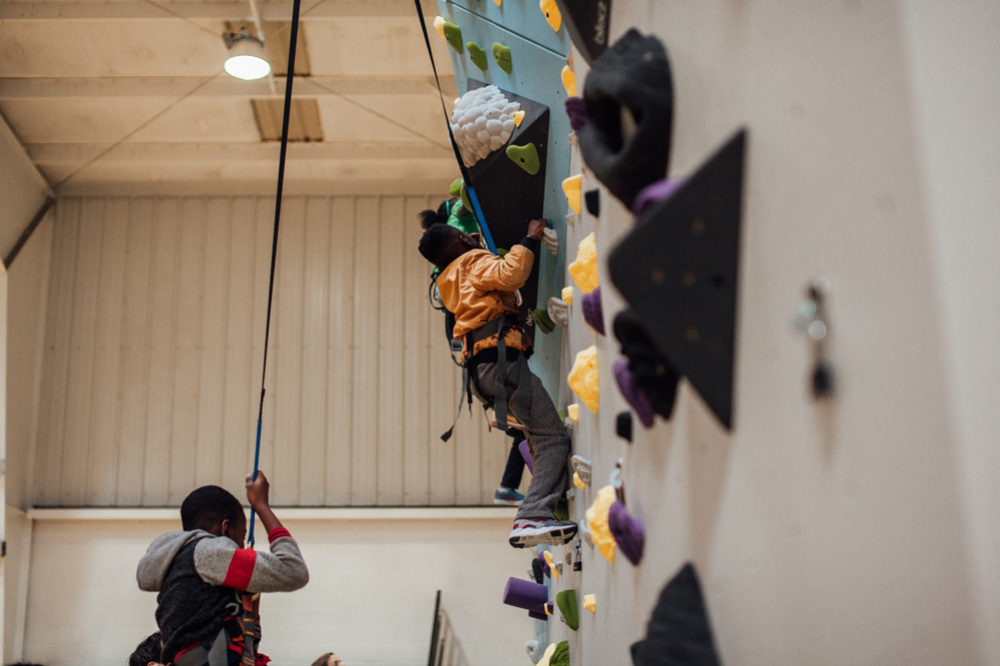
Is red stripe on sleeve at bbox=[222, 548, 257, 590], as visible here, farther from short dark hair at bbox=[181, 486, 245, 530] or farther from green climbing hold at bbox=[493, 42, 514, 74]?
green climbing hold at bbox=[493, 42, 514, 74]

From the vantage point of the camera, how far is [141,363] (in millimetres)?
8273

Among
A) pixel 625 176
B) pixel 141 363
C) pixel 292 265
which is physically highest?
pixel 292 265

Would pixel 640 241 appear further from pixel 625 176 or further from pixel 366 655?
pixel 366 655

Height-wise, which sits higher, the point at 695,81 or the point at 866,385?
the point at 695,81

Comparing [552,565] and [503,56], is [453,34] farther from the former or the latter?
[552,565]

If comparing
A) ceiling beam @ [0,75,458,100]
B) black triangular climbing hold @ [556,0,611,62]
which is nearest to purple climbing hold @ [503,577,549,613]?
black triangular climbing hold @ [556,0,611,62]

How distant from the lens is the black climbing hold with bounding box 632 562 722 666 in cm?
117

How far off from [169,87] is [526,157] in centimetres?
546

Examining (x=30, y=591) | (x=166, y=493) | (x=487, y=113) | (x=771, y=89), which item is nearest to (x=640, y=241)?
(x=771, y=89)

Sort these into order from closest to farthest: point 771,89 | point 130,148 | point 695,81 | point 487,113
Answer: point 771,89 < point 695,81 < point 487,113 < point 130,148

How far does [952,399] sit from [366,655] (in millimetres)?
7481

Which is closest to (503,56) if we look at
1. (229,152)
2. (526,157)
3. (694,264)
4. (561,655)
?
(526,157)

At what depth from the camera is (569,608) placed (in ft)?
8.47

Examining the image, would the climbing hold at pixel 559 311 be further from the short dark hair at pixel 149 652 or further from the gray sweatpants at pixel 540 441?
the short dark hair at pixel 149 652
